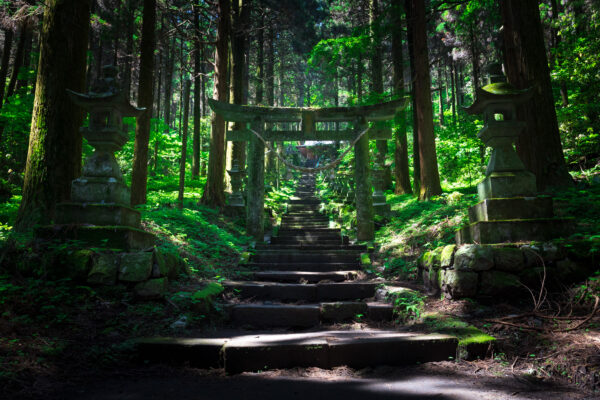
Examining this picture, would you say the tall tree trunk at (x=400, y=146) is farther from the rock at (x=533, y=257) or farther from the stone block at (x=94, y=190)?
the stone block at (x=94, y=190)

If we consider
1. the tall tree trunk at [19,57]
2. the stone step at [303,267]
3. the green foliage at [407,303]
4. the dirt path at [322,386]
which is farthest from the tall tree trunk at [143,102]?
the green foliage at [407,303]

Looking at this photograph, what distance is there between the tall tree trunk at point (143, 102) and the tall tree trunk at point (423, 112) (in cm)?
799

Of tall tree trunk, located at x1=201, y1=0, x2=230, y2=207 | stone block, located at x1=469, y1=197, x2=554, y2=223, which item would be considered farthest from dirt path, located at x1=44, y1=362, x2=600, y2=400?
tall tree trunk, located at x1=201, y1=0, x2=230, y2=207

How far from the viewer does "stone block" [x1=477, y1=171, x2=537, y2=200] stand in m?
4.62

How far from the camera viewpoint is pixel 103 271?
4.14m

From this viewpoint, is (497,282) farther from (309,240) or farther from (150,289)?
(309,240)

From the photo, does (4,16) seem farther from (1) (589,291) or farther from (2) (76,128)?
(1) (589,291)

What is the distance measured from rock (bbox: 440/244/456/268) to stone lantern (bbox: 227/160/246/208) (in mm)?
8942

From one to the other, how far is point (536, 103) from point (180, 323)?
7.13 metres

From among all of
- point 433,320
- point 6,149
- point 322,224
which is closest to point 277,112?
point 322,224

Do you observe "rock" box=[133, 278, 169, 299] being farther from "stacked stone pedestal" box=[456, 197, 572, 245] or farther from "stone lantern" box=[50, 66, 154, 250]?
"stacked stone pedestal" box=[456, 197, 572, 245]

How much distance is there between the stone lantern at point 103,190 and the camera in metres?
4.54

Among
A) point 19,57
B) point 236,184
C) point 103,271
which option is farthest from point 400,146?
point 19,57

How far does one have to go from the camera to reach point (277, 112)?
1001 centimetres
